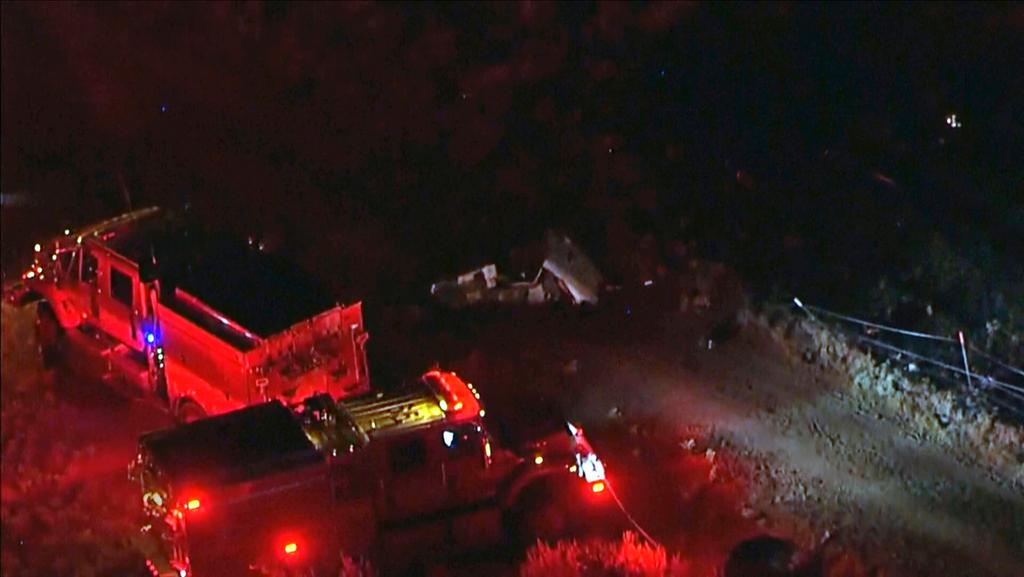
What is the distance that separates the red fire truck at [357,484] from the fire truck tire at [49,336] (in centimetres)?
518

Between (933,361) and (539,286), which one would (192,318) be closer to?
(539,286)

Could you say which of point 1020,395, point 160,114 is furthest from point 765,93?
point 160,114

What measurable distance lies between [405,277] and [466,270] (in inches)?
34.2

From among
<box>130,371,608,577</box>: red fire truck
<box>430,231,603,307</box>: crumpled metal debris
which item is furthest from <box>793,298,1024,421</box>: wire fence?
<box>130,371,608,577</box>: red fire truck

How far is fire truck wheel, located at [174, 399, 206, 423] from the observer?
14.4 m

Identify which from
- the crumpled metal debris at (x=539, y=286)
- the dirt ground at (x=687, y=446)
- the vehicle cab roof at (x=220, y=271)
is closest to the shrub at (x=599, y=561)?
the dirt ground at (x=687, y=446)

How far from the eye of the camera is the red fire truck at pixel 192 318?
45.5ft

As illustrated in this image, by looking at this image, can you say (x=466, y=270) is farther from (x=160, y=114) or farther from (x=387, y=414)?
(x=160, y=114)

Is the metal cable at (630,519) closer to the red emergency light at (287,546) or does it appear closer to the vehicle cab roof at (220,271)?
the red emergency light at (287,546)

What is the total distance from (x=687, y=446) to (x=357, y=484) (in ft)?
13.2

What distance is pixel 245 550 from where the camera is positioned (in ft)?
36.0

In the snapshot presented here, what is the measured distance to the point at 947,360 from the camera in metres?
15.8

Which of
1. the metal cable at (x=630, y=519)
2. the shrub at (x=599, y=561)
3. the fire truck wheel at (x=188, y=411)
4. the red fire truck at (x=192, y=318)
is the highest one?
the red fire truck at (x=192, y=318)

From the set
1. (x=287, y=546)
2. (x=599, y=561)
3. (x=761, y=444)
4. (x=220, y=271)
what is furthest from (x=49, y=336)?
(x=761, y=444)
